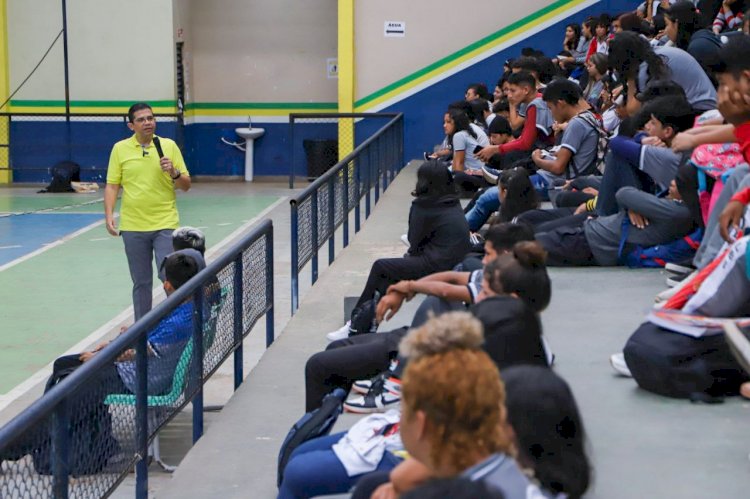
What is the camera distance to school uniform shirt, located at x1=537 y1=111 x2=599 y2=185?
30.7 feet

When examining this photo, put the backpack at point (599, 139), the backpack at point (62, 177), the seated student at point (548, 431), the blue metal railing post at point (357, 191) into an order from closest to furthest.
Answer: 1. the seated student at point (548, 431)
2. the backpack at point (599, 139)
3. the blue metal railing post at point (357, 191)
4. the backpack at point (62, 177)

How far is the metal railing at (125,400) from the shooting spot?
4305 mm

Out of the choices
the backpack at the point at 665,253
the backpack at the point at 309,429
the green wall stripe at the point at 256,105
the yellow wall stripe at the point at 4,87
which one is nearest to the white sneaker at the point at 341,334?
the backpack at the point at 665,253

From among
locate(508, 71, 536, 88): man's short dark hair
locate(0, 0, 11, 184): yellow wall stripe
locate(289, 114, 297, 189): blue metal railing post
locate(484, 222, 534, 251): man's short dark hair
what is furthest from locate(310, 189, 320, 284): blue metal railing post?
locate(0, 0, 11, 184): yellow wall stripe

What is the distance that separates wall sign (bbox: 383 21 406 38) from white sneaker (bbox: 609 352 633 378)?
14.9 m

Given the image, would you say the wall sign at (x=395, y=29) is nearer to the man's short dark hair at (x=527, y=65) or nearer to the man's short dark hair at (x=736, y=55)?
the man's short dark hair at (x=527, y=65)

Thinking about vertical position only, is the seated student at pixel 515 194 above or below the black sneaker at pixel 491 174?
above

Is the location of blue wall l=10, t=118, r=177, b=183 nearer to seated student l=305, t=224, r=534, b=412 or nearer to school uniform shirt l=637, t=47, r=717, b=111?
school uniform shirt l=637, t=47, r=717, b=111

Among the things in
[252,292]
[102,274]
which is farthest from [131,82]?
[252,292]

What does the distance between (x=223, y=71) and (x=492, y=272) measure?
17353 millimetres

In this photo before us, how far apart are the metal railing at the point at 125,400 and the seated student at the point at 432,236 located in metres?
0.89

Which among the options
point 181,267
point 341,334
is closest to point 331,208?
point 341,334

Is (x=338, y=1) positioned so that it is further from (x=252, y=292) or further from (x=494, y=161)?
(x=252, y=292)

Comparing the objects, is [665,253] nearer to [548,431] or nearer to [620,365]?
[620,365]
